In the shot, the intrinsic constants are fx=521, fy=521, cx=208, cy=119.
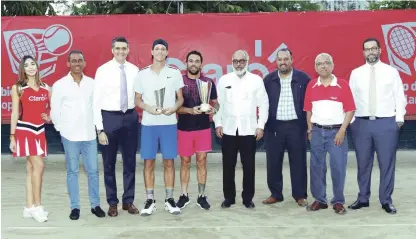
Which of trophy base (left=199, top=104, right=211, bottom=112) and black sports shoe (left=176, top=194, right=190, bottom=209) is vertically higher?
trophy base (left=199, top=104, right=211, bottom=112)

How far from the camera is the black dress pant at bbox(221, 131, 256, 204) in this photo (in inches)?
226

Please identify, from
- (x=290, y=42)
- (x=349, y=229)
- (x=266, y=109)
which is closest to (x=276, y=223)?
(x=349, y=229)

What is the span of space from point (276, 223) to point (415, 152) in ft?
17.7

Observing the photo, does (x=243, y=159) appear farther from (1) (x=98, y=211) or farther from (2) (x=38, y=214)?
(2) (x=38, y=214)

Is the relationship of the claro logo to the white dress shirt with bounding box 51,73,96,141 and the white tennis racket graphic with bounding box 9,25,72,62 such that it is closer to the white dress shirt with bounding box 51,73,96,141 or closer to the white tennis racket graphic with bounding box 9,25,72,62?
the white dress shirt with bounding box 51,73,96,141

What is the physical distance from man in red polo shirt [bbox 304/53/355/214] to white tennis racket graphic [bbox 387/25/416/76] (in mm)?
3372

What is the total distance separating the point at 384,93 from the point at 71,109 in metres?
3.21

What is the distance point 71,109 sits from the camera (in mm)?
5188

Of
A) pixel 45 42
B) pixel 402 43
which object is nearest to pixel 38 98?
pixel 45 42

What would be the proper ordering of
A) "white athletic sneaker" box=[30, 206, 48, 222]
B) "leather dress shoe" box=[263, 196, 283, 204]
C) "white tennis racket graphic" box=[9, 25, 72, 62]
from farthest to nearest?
"white tennis racket graphic" box=[9, 25, 72, 62] → "leather dress shoe" box=[263, 196, 283, 204] → "white athletic sneaker" box=[30, 206, 48, 222]

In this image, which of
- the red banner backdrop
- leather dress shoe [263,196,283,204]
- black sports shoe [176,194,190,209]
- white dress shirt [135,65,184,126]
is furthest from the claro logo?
the red banner backdrop

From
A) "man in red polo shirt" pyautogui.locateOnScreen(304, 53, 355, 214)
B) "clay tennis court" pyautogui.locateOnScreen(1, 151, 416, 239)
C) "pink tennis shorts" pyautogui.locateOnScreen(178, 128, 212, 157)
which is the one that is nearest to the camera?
"clay tennis court" pyautogui.locateOnScreen(1, 151, 416, 239)

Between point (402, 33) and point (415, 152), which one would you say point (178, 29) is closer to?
point (402, 33)

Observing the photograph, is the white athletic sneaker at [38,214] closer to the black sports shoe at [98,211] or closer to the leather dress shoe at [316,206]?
the black sports shoe at [98,211]
